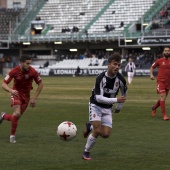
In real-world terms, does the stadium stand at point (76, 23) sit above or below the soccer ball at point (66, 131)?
below

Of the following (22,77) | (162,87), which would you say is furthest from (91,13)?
(22,77)

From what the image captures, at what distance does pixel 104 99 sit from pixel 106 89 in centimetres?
25

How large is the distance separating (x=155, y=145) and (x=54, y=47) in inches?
2500

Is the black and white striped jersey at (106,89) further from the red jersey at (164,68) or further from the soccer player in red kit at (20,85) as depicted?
the red jersey at (164,68)

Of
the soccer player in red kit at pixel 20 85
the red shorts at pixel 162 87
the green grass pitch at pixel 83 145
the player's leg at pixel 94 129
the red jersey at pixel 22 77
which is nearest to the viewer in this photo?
the green grass pitch at pixel 83 145

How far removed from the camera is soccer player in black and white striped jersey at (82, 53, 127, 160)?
1109cm

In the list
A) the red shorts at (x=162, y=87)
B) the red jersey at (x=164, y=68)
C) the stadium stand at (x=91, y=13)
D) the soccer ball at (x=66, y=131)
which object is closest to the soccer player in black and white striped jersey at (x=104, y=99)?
the soccer ball at (x=66, y=131)

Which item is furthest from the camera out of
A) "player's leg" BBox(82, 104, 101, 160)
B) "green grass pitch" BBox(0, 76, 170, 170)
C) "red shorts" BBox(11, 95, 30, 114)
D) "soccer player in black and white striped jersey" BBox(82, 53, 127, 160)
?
"red shorts" BBox(11, 95, 30, 114)

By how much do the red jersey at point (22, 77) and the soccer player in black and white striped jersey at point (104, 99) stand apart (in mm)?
2824

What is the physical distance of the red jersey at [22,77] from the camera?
13.8m

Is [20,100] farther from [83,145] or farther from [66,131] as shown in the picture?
[66,131]

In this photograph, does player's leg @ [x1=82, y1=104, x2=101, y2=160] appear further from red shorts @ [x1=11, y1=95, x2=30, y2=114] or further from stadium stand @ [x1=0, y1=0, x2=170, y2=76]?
stadium stand @ [x1=0, y1=0, x2=170, y2=76]

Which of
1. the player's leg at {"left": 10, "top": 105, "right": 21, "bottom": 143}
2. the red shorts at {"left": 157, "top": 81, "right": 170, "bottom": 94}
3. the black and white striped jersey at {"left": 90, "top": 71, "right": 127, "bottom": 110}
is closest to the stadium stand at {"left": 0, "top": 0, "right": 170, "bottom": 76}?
the red shorts at {"left": 157, "top": 81, "right": 170, "bottom": 94}

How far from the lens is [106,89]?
11.3 meters
